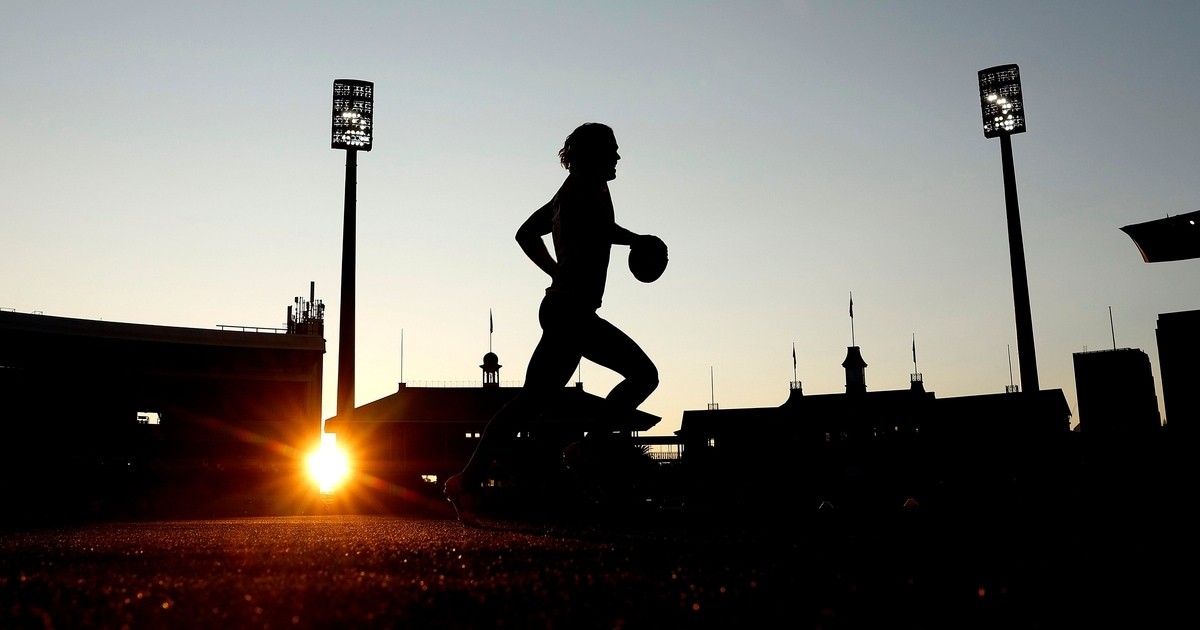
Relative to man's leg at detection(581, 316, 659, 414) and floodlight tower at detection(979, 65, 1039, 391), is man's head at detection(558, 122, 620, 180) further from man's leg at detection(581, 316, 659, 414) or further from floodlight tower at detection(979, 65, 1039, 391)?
floodlight tower at detection(979, 65, 1039, 391)

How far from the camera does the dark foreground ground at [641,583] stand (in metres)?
1.72

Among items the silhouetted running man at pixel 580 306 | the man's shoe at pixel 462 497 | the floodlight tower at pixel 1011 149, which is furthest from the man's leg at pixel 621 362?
the floodlight tower at pixel 1011 149

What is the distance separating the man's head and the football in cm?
40

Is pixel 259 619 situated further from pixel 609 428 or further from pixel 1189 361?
pixel 1189 361

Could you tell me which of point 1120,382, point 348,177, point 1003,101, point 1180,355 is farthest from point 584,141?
point 1120,382

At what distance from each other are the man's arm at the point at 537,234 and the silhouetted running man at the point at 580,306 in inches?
1.9

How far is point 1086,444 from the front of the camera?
52.3m

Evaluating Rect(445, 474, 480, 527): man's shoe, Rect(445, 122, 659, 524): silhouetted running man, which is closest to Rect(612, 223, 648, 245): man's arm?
Rect(445, 122, 659, 524): silhouetted running man

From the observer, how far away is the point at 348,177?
1618 inches

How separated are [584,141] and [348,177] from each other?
37.4m

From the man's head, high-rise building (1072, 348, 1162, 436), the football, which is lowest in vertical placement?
the football

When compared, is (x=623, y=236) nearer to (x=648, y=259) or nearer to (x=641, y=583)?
(x=648, y=259)

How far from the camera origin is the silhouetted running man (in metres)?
5.11

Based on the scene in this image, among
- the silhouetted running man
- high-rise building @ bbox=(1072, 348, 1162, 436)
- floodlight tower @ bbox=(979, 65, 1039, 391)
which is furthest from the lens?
high-rise building @ bbox=(1072, 348, 1162, 436)
